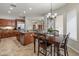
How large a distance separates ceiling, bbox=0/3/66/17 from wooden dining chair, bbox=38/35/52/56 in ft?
2.10

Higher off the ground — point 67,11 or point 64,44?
point 67,11

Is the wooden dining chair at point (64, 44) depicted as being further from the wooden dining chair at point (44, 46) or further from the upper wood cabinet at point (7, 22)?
the upper wood cabinet at point (7, 22)

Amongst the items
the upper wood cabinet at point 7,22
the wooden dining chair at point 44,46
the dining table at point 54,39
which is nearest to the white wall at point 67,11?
the dining table at point 54,39

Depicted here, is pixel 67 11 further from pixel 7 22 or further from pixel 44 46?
pixel 7 22

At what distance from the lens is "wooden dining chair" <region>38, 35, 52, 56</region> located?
2.84m

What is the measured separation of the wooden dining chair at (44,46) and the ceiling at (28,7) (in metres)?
0.64

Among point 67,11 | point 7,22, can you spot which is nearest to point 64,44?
point 67,11

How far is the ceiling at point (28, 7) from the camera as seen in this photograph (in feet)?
8.89

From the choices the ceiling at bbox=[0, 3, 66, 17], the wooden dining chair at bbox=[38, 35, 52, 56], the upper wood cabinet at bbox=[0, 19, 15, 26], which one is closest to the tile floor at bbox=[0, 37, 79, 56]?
A: the wooden dining chair at bbox=[38, 35, 52, 56]

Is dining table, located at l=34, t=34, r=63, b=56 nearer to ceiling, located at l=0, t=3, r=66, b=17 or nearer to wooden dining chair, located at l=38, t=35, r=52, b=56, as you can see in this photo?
wooden dining chair, located at l=38, t=35, r=52, b=56

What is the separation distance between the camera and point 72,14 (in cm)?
271

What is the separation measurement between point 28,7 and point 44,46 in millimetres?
1094

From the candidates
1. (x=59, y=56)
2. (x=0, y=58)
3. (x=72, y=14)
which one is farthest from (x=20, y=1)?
(x=59, y=56)

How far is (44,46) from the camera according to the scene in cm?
289
